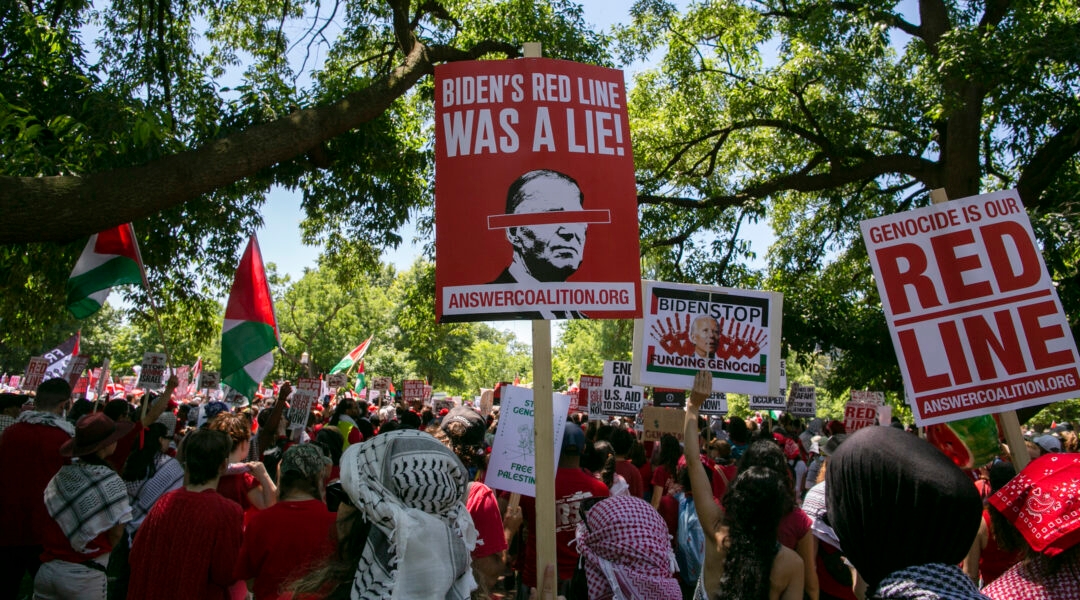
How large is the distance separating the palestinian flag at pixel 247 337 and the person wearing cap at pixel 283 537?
12.6 feet

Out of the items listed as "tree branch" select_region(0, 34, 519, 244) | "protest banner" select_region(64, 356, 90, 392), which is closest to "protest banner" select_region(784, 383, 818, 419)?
"tree branch" select_region(0, 34, 519, 244)

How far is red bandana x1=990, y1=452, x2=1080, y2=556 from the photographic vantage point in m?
2.46

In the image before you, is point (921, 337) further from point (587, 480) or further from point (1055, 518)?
point (587, 480)

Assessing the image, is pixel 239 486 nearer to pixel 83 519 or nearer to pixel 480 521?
pixel 83 519

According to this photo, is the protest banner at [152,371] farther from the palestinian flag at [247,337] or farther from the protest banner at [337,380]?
the protest banner at [337,380]

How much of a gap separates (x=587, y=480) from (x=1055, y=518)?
11.7 feet

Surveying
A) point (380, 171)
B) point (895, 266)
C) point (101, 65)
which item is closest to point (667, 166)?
point (380, 171)

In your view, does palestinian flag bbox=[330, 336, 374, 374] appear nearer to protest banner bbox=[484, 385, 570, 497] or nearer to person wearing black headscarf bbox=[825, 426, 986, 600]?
protest banner bbox=[484, 385, 570, 497]

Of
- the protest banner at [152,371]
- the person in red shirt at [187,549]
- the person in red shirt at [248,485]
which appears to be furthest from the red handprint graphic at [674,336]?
the protest banner at [152,371]

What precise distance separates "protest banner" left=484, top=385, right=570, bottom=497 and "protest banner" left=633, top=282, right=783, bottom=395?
74 centimetres

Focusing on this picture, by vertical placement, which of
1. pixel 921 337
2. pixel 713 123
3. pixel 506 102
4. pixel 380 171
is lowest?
pixel 921 337

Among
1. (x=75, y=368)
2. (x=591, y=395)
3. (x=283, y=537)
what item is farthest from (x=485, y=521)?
(x=75, y=368)

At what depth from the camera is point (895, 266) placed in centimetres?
435

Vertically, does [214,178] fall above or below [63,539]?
above
